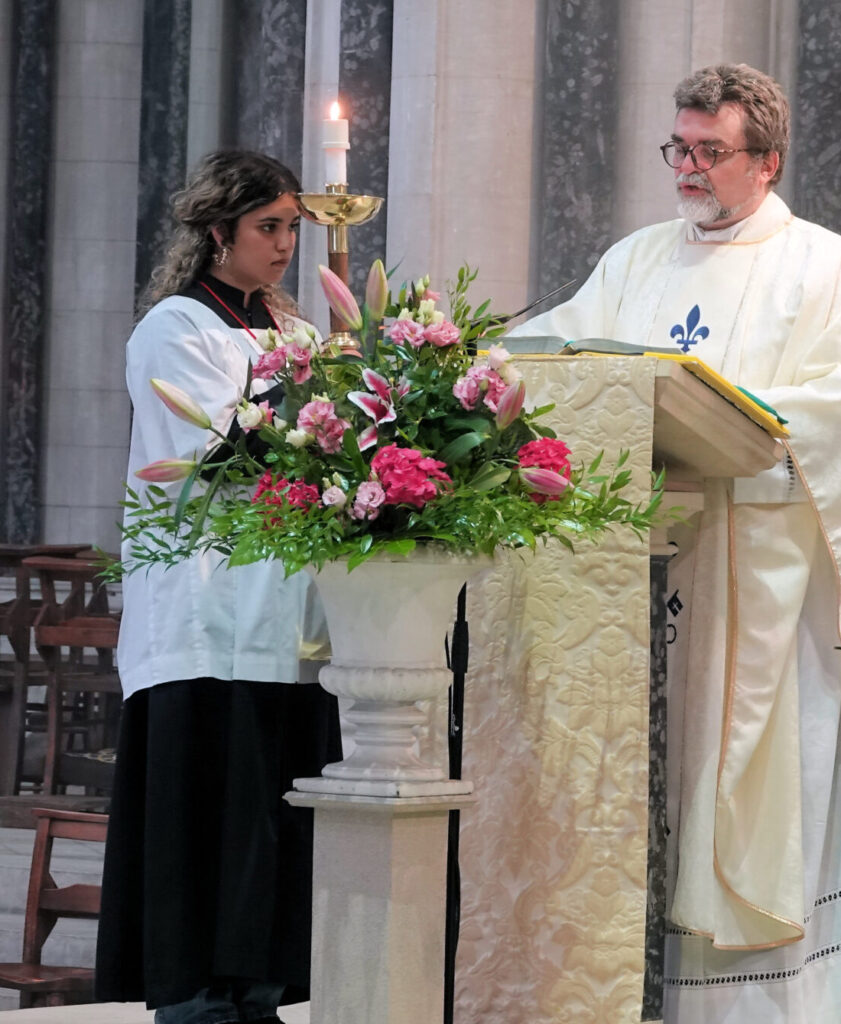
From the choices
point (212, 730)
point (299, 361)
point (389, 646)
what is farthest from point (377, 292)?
point (212, 730)

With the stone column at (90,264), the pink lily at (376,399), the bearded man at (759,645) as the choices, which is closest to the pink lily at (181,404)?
the pink lily at (376,399)

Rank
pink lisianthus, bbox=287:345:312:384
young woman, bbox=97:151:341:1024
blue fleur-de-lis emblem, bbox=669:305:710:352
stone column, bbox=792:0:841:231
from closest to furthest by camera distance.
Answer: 1. pink lisianthus, bbox=287:345:312:384
2. young woman, bbox=97:151:341:1024
3. blue fleur-de-lis emblem, bbox=669:305:710:352
4. stone column, bbox=792:0:841:231

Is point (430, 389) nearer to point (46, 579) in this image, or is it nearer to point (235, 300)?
point (235, 300)

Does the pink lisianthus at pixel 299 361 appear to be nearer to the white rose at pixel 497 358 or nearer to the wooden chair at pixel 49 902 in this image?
the white rose at pixel 497 358

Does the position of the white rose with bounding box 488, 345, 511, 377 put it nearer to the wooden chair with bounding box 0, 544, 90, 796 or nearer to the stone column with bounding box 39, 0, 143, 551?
the wooden chair with bounding box 0, 544, 90, 796

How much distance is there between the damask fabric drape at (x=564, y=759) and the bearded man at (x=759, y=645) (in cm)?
47

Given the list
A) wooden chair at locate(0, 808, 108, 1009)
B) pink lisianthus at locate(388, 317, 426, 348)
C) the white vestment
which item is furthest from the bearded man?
wooden chair at locate(0, 808, 108, 1009)

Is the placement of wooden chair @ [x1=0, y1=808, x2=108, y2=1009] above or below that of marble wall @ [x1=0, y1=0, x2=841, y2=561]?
below

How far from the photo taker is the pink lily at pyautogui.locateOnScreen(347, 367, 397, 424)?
9.50ft

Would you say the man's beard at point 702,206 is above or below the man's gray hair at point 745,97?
below

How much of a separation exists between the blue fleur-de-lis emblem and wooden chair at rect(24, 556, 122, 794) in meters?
3.62

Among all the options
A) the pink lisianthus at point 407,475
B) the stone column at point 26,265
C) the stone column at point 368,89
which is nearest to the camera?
the pink lisianthus at point 407,475

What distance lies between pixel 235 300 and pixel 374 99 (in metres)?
2.95

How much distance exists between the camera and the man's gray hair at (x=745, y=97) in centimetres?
406
